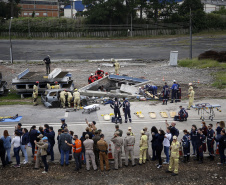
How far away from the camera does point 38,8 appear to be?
8756 centimetres

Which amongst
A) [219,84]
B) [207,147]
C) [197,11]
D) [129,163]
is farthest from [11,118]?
[197,11]

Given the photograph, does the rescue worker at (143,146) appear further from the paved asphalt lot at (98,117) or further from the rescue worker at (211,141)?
the rescue worker at (211,141)

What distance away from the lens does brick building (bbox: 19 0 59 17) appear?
282ft

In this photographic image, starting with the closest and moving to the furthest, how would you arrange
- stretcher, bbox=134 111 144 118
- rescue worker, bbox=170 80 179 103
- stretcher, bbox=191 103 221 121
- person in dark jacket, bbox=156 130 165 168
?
person in dark jacket, bbox=156 130 165 168
stretcher, bbox=191 103 221 121
stretcher, bbox=134 111 144 118
rescue worker, bbox=170 80 179 103

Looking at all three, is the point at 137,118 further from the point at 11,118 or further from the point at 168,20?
the point at 168,20

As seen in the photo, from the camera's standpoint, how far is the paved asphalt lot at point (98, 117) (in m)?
16.4

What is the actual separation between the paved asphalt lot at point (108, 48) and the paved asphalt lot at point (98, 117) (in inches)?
843

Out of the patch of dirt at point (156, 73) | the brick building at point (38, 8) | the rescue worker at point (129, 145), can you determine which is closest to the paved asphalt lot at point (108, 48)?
the patch of dirt at point (156, 73)

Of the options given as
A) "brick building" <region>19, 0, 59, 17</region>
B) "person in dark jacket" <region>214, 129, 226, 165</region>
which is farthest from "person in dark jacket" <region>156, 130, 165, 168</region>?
"brick building" <region>19, 0, 59, 17</region>

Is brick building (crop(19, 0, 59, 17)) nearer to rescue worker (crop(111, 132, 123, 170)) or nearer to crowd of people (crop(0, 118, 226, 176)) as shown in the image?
crowd of people (crop(0, 118, 226, 176))

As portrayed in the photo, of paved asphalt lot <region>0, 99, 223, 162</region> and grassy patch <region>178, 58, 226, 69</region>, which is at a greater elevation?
grassy patch <region>178, 58, 226, 69</region>

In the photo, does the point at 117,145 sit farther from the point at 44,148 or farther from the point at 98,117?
the point at 98,117

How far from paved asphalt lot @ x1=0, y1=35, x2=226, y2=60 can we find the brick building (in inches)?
1330

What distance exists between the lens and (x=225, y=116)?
17922 mm
